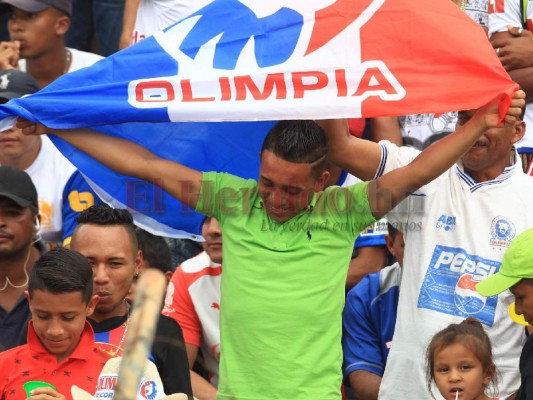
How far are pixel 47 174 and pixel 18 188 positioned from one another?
0.95 m

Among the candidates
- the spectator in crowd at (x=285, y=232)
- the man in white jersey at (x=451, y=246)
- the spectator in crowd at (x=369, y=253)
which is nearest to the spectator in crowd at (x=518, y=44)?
the spectator in crowd at (x=369, y=253)

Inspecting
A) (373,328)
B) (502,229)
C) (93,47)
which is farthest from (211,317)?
(93,47)

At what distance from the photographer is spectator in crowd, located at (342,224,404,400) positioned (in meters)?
5.95

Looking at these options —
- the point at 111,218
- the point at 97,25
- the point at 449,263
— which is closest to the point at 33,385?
the point at 111,218

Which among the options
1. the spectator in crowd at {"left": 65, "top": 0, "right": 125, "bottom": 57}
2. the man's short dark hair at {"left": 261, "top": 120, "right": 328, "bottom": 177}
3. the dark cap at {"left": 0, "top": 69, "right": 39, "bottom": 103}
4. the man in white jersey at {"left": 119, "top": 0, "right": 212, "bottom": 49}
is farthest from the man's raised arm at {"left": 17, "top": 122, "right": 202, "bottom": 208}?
the spectator in crowd at {"left": 65, "top": 0, "right": 125, "bottom": 57}

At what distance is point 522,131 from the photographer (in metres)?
5.78

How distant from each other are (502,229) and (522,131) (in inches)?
25.7

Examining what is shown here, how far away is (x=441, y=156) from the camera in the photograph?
4.72 meters

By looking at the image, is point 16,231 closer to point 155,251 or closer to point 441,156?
point 155,251

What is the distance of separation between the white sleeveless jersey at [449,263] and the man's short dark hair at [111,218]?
50.7 inches

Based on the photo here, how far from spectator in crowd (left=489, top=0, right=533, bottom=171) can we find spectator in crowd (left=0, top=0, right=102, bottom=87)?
124 inches

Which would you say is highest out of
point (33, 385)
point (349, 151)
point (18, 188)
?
point (349, 151)

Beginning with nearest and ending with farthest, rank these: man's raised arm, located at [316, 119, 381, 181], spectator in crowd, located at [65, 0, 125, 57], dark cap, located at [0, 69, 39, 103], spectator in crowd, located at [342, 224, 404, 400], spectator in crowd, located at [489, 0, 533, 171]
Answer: man's raised arm, located at [316, 119, 381, 181] < spectator in crowd, located at [342, 224, 404, 400] < spectator in crowd, located at [489, 0, 533, 171] < dark cap, located at [0, 69, 39, 103] < spectator in crowd, located at [65, 0, 125, 57]

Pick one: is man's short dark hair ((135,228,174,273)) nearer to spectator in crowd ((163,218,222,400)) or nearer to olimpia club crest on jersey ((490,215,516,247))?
spectator in crowd ((163,218,222,400))
